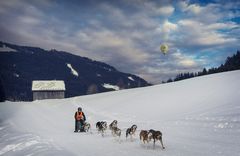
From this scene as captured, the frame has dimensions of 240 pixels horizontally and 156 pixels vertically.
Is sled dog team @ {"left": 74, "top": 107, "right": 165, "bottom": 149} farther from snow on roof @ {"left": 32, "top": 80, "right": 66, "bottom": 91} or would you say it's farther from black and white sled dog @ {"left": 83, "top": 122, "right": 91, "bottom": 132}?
snow on roof @ {"left": 32, "top": 80, "right": 66, "bottom": 91}

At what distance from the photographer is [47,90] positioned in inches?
4441

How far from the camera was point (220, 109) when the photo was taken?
22.3 m

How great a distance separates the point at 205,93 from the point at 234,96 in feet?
20.7

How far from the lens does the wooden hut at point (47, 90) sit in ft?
369

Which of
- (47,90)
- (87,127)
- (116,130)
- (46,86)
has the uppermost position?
(46,86)

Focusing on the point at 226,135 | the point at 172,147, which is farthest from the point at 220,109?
the point at 172,147

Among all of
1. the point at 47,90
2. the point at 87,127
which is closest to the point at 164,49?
the point at 87,127

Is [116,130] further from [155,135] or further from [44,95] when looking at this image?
[44,95]

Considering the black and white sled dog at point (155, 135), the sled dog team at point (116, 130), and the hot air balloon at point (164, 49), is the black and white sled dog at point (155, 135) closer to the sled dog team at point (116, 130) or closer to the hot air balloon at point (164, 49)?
the sled dog team at point (116, 130)

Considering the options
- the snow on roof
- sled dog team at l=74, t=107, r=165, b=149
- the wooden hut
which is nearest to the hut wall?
the wooden hut

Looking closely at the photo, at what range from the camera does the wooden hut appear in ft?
369

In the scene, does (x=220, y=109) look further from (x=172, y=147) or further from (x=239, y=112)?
(x=172, y=147)

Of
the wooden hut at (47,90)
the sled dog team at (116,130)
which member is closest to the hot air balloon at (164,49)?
the sled dog team at (116,130)

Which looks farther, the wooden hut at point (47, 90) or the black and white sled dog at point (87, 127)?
the wooden hut at point (47, 90)
